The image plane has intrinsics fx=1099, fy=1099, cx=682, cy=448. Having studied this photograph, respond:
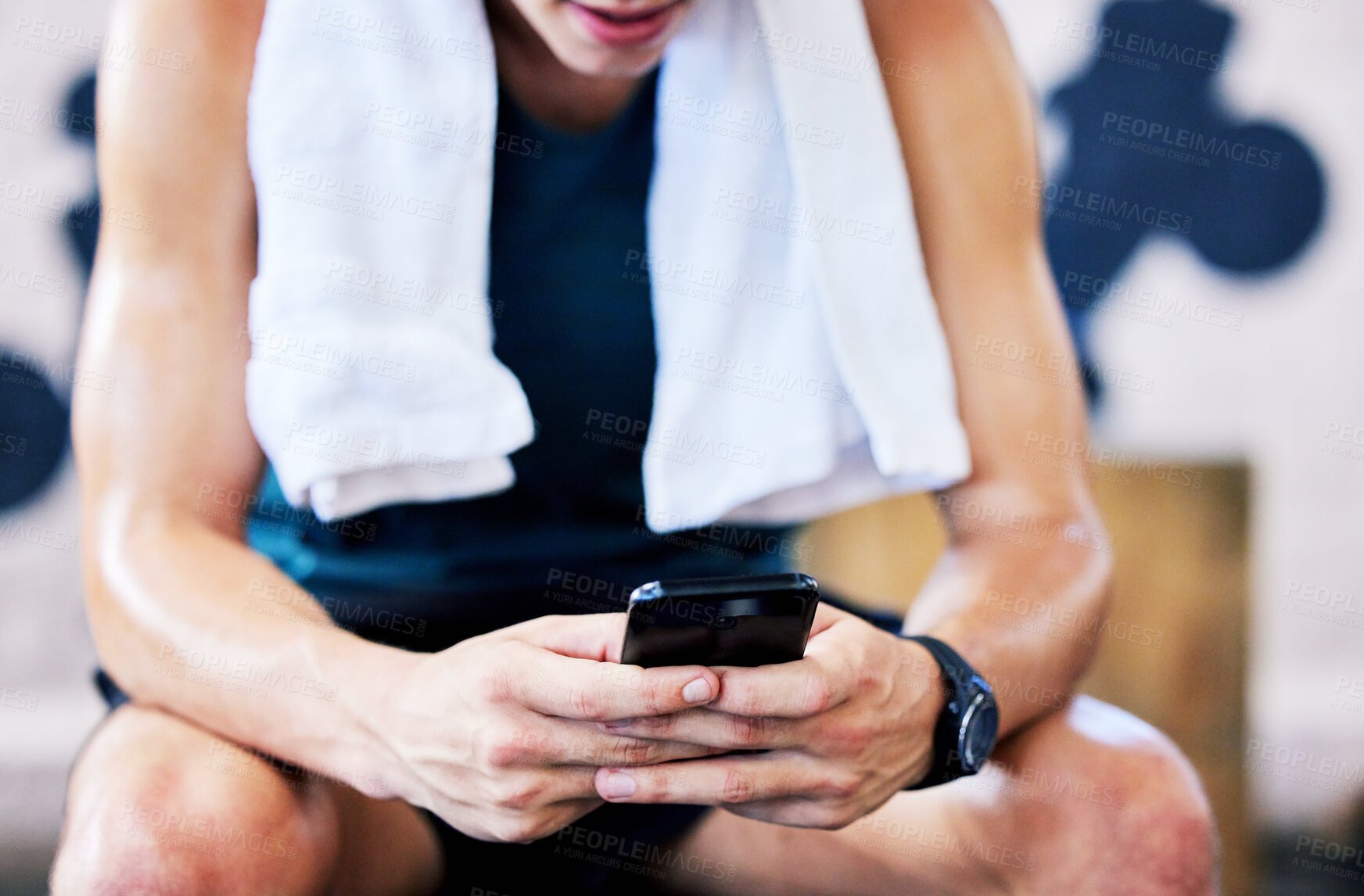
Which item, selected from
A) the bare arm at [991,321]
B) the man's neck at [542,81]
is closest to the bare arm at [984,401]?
the bare arm at [991,321]

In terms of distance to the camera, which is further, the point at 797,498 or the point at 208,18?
the point at 797,498

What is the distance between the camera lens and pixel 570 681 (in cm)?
48

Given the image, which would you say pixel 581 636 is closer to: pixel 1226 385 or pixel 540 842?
pixel 540 842

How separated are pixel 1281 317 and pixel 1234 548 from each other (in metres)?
0.21

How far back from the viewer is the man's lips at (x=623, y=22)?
0.69 metres

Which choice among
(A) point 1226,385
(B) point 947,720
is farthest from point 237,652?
(A) point 1226,385

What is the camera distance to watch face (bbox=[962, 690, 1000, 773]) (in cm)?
62

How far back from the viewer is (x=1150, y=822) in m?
0.63

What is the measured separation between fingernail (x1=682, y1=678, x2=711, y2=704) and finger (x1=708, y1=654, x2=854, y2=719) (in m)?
0.01

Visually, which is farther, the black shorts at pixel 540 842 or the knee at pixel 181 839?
the black shorts at pixel 540 842

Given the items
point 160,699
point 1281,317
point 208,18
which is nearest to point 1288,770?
point 1281,317

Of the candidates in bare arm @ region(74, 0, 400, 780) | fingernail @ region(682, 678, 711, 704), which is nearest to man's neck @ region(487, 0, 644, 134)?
bare arm @ region(74, 0, 400, 780)

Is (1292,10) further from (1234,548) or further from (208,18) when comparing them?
(208,18)

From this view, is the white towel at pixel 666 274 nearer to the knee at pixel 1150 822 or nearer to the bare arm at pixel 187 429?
the bare arm at pixel 187 429
